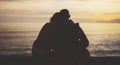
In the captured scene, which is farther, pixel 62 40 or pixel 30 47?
pixel 30 47

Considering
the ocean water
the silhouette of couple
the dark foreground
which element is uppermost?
the silhouette of couple

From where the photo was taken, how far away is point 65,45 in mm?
4938

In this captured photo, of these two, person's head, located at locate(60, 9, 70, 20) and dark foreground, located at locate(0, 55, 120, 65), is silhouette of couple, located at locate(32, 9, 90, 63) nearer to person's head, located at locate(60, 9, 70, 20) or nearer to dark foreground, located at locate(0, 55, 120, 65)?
person's head, located at locate(60, 9, 70, 20)

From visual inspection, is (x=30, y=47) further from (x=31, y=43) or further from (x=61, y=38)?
(x=61, y=38)

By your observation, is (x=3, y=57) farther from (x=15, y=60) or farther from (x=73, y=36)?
(x=73, y=36)

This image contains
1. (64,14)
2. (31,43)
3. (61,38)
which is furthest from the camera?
(31,43)

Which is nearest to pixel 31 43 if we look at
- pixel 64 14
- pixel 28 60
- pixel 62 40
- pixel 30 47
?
pixel 30 47

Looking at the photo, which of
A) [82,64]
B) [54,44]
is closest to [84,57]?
[82,64]

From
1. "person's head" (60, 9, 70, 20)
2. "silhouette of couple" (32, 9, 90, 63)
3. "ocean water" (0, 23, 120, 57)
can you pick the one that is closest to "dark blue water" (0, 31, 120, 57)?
"ocean water" (0, 23, 120, 57)

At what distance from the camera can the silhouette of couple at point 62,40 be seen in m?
4.86

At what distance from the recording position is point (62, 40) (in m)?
4.94

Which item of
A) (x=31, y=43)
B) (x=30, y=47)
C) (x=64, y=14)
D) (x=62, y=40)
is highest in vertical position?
(x=64, y=14)

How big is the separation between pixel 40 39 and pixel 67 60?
1.55 feet

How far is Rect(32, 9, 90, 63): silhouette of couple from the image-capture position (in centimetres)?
486
